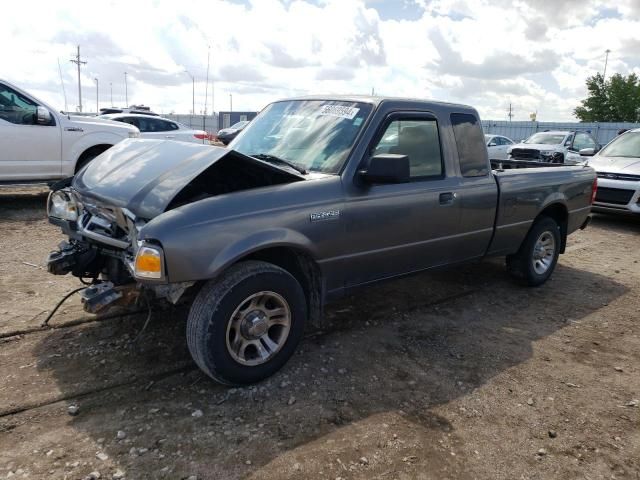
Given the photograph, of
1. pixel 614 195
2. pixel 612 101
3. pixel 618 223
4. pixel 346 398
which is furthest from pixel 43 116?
pixel 612 101

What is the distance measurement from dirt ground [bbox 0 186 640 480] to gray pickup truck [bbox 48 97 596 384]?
0.41 m

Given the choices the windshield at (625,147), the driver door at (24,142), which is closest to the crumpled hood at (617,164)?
the windshield at (625,147)

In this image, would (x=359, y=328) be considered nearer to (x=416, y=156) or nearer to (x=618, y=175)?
(x=416, y=156)

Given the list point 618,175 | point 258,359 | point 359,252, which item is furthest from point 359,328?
point 618,175

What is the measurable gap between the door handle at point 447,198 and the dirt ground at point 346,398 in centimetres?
109

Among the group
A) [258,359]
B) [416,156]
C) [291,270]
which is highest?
[416,156]

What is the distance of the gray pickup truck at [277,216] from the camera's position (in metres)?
2.98

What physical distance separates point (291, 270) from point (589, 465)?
211 cm

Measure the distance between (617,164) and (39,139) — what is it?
1021 cm

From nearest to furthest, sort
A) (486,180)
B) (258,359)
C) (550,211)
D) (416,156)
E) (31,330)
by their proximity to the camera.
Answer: (258,359)
(31,330)
(416,156)
(486,180)
(550,211)

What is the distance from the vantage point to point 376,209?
372 centimetres

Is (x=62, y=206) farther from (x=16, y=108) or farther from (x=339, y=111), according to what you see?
(x=16, y=108)

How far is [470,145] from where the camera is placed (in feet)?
15.0

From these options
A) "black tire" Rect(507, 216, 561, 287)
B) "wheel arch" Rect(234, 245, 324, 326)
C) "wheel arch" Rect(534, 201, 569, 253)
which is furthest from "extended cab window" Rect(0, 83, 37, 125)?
"wheel arch" Rect(534, 201, 569, 253)
